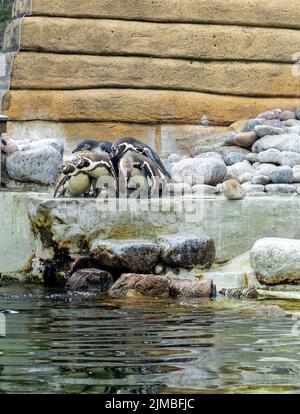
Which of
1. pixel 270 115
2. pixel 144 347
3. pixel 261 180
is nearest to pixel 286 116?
pixel 270 115

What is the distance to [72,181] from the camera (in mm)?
11883

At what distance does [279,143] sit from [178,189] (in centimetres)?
265

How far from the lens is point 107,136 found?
15609mm

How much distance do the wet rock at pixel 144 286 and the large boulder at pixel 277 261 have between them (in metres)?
0.90

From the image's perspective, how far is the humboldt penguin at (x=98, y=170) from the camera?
39.2ft

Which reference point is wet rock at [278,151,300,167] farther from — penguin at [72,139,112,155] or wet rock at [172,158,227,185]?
penguin at [72,139,112,155]

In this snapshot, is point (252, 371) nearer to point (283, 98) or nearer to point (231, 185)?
point (231, 185)

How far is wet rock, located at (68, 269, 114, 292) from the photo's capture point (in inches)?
430

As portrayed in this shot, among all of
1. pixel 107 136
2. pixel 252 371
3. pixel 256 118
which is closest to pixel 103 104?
pixel 107 136

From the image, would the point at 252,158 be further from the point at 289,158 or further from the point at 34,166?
the point at 34,166

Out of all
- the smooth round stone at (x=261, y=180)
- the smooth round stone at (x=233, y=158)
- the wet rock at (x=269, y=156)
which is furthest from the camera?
the smooth round stone at (x=233, y=158)

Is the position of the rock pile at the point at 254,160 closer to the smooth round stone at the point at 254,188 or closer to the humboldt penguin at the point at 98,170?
the smooth round stone at the point at 254,188

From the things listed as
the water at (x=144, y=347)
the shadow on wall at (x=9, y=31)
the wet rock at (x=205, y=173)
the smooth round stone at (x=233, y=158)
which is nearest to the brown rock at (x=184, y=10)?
the shadow on wall at (x=9, y=31)

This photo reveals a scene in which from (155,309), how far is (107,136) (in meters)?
6.37
